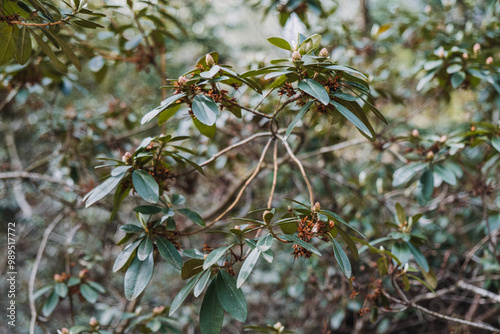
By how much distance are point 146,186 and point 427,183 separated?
1043 millimetres

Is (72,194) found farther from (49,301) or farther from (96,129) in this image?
(49,301)

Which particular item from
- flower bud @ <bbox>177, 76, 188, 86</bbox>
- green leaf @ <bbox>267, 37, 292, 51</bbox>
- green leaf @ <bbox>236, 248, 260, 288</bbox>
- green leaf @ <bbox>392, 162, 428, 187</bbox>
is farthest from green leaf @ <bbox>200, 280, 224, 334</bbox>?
green leaf @ <bbox>392, 162, 428, 187</bbox>

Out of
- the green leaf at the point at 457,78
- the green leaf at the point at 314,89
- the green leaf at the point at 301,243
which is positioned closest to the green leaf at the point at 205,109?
the green leaf at the point at 314,89

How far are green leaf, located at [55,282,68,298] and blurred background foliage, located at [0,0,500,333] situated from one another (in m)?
0.10

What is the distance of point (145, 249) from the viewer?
3.18ft

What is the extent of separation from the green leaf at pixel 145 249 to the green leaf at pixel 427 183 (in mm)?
1017

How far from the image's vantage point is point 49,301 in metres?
1.37

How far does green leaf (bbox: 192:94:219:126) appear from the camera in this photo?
89 centimetres

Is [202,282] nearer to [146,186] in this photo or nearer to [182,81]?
[146,186]

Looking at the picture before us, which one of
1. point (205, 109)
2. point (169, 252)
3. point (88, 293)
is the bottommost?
point (88, 293)

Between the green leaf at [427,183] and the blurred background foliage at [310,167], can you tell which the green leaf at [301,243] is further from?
the green leaf at [427,183]

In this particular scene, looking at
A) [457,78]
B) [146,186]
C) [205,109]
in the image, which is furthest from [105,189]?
[457,78]

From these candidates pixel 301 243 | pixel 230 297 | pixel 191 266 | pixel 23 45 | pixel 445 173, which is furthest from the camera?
pixel 445 173

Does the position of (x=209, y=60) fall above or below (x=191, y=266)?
above
